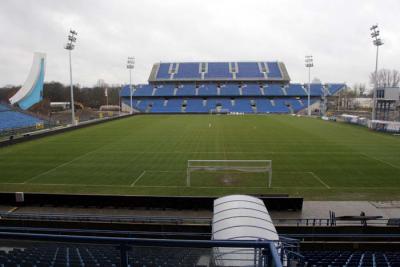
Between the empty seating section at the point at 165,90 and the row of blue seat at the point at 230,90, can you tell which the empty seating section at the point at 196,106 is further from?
the empty seating section at the point at 165,90

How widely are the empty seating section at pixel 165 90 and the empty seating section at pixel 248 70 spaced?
839 inches

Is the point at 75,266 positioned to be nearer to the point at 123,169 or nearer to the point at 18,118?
the point at 123,169

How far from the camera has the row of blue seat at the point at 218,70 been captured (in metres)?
101

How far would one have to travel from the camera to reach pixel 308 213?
1431 cm

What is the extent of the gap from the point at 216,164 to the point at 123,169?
650cm

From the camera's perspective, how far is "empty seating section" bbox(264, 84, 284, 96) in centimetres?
9069

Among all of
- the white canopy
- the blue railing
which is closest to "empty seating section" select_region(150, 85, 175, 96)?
the white canopy

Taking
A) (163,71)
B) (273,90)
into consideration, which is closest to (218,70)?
(163,71)

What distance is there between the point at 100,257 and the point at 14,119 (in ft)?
182

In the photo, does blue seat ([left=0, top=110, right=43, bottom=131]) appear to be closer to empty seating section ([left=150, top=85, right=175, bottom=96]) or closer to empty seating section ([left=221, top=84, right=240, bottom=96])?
empty seating section ([left=150, top=85, right=175, bottom=96])

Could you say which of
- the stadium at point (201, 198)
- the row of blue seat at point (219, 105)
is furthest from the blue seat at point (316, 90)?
the stadium at point (201, 198)

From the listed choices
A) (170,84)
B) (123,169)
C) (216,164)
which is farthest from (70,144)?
(170,84)

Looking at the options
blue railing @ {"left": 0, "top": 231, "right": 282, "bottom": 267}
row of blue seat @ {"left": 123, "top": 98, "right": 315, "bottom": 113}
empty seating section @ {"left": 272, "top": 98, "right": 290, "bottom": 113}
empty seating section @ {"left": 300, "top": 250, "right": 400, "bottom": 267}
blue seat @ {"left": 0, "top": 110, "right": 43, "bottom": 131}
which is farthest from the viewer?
row of blue seat @ {"left": 123, "top": 98, "right": 315, "bottom": 113}

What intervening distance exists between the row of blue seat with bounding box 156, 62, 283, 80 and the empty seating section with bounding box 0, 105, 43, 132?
51.5 metres
